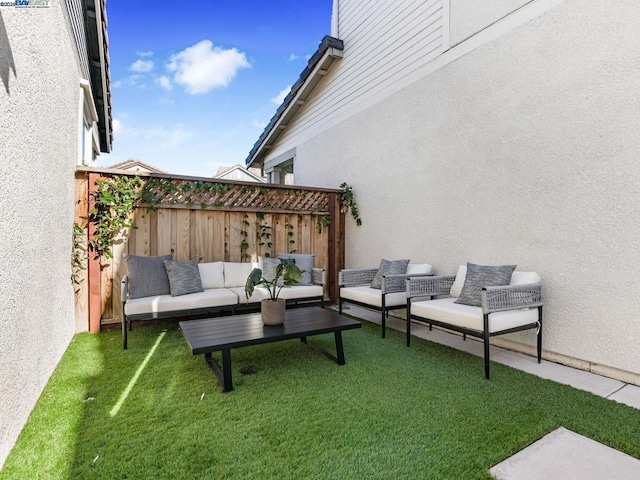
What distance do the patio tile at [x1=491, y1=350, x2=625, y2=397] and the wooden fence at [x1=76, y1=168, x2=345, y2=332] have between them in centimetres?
345

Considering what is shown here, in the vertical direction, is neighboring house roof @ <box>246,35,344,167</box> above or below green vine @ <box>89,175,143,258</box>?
above

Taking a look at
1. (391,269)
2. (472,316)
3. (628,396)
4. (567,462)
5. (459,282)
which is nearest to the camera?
(567,462)

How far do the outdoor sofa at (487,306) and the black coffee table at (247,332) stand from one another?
0.90 metres

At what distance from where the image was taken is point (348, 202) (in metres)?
6.68

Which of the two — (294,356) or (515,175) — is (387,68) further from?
(294,356)

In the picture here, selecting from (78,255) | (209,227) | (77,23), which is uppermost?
(77,23)

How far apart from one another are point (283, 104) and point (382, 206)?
14.7 feet

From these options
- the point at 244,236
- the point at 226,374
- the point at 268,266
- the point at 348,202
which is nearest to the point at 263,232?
the point at 244,236

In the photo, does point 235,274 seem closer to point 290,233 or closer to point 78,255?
point 290,233

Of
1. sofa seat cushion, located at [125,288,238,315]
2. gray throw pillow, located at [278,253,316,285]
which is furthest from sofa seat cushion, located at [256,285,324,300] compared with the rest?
sofa seat cushion, located at [125,288,238,315]

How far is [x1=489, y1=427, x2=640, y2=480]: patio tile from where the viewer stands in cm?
176

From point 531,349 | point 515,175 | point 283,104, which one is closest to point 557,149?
point 515,175

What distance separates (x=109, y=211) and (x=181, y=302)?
1.68 metres

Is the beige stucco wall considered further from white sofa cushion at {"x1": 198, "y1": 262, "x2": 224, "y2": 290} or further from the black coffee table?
white sofa cushion at {"x1": 198, "y1": 262, "x2": 224, "y2": 290}
